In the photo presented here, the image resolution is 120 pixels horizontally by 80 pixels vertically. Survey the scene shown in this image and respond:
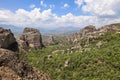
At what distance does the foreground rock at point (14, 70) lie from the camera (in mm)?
12511

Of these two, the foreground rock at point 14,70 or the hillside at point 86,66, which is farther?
the hillside at point 86,66

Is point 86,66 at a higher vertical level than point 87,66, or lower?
lower

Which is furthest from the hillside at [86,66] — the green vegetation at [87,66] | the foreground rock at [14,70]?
the foreground rock at [14,70]

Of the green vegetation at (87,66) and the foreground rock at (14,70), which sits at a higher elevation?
the foreground rock at (14,70)

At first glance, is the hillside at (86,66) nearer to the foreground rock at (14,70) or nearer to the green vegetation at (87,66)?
the green vegetation at (87,66)

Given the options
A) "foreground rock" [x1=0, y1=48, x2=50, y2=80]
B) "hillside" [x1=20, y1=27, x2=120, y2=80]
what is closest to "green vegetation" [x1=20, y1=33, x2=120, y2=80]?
"hillside" [x1=20, y1=27, x2=120, y2=80]

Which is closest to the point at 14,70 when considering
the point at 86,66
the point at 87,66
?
the point at 87,66

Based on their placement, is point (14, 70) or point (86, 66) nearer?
point (14, 70)

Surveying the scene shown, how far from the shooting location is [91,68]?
103000 mm

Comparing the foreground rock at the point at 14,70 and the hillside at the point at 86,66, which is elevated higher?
the foreground rock at the point at 14,70

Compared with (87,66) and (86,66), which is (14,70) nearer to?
(87,66)

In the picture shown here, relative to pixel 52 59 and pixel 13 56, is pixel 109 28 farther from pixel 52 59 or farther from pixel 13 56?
pixel 13 56

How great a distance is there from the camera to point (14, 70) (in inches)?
512

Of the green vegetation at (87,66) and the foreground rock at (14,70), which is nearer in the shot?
the foreground rock at (14,70)
